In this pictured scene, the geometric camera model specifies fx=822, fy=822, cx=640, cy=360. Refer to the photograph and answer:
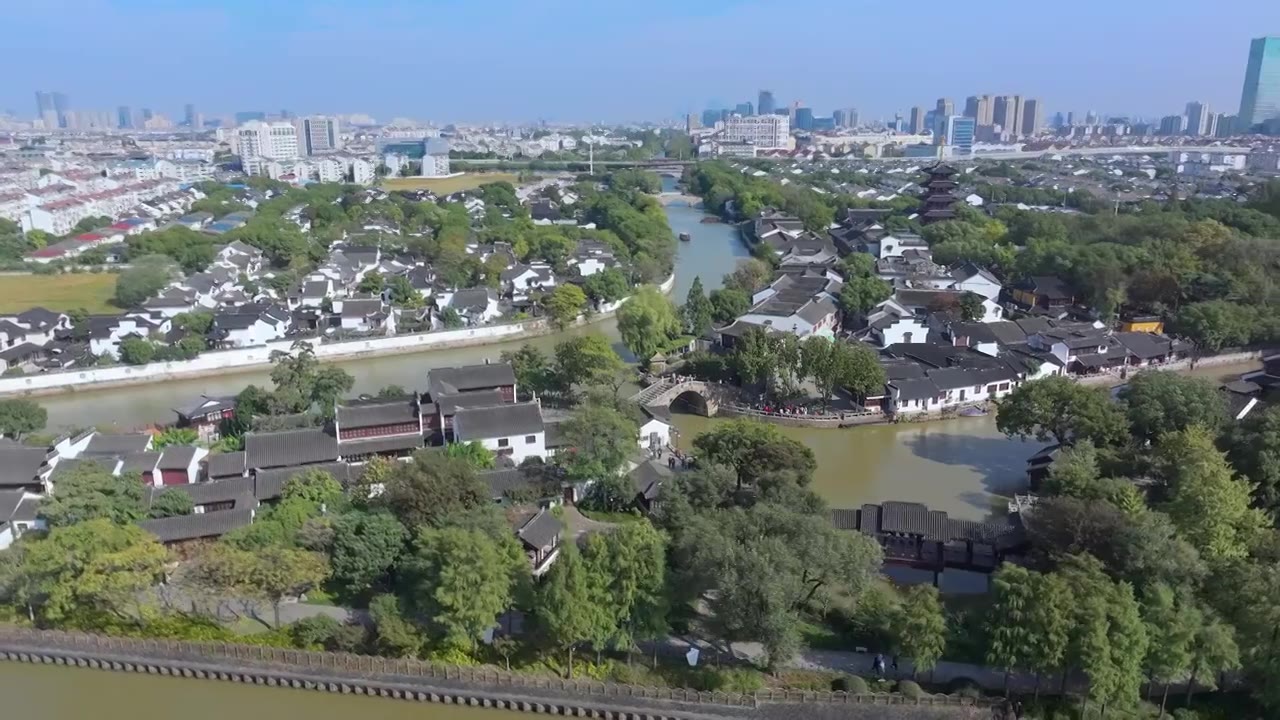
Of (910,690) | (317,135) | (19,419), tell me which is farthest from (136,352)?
(317,135)

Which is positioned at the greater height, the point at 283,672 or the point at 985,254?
the point at 985,254

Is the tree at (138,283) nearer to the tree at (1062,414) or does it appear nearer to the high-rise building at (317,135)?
the tree at (1062,414)

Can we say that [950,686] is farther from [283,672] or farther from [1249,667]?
[283,672]

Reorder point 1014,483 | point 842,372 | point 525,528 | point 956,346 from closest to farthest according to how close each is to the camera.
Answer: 1. point 525,528
2. point 1014,483
3. point 842,372
4. point 956,346

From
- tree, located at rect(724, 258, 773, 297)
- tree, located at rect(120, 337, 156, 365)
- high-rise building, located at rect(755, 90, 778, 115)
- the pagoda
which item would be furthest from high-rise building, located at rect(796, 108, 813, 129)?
tree, located at rect(120, 337, 156, 365)

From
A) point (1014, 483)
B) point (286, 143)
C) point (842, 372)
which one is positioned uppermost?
point (286, 143)

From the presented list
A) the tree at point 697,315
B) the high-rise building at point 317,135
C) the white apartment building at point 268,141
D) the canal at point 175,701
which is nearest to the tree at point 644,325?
the tree at point 697,315

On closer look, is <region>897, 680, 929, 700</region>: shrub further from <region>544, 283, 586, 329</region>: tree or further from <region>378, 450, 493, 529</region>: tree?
<region>544, 283, 586, 329</region>: tree

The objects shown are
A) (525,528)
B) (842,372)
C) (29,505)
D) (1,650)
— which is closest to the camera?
(1,650)

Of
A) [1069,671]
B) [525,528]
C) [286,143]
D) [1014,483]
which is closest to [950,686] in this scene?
[1069,671]
